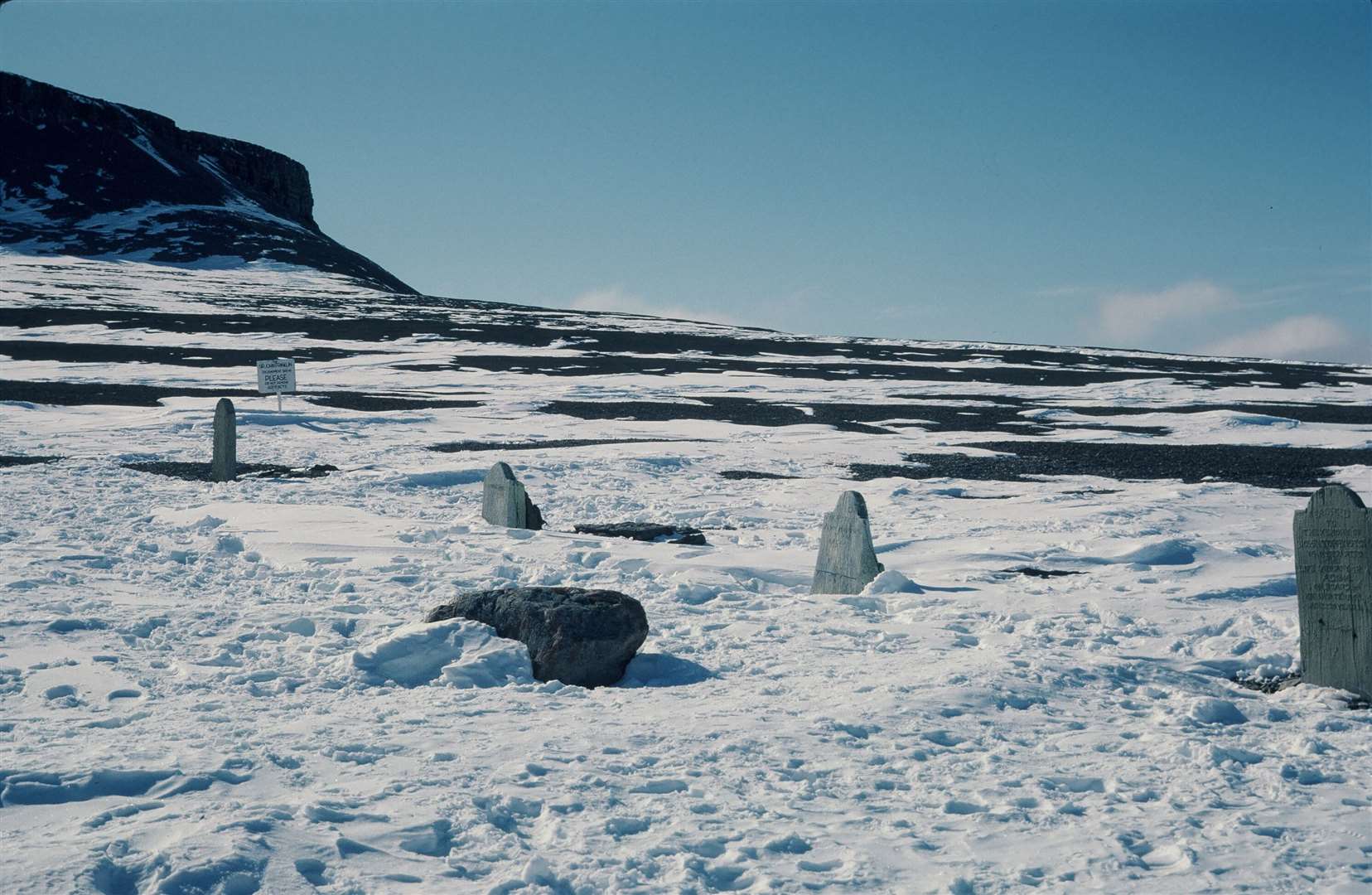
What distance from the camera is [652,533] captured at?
33.0ft

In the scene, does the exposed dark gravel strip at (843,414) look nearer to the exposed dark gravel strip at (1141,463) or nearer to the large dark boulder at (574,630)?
the exposed dark gravel strip at (1141,463)

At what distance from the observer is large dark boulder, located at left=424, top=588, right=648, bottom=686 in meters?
5.70

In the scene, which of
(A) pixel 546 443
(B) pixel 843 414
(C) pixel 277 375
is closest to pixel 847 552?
(A) pixel 546 443

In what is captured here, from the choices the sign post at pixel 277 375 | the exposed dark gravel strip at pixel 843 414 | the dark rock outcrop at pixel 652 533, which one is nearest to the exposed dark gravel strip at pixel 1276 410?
the exposed dark gravel strip at pixel 843 414

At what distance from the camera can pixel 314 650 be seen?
6.04m

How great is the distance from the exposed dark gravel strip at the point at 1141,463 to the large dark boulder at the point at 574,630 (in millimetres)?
9849

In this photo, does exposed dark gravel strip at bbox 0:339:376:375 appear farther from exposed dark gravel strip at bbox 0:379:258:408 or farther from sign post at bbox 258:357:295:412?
sign post at bbox 258:357:295:412

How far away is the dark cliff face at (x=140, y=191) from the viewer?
87688 millimetres

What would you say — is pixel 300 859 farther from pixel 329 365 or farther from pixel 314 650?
pixel 329 365

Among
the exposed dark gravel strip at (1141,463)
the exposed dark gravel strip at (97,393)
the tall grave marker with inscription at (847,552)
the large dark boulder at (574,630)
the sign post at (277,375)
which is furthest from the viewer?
the exposed dark gravel strip at (97,393)

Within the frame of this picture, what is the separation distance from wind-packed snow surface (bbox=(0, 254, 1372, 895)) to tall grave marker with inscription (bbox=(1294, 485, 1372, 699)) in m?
0.18

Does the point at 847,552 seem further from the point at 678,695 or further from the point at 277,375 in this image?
the point at 277,375

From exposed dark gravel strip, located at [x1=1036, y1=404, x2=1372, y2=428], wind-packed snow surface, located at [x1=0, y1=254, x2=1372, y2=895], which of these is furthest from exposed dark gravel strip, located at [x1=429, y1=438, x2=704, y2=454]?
exposed dark gravel strip, located at [x1=1036, y1=404, x2=1372, y2=428]

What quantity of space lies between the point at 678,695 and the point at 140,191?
118 meters
